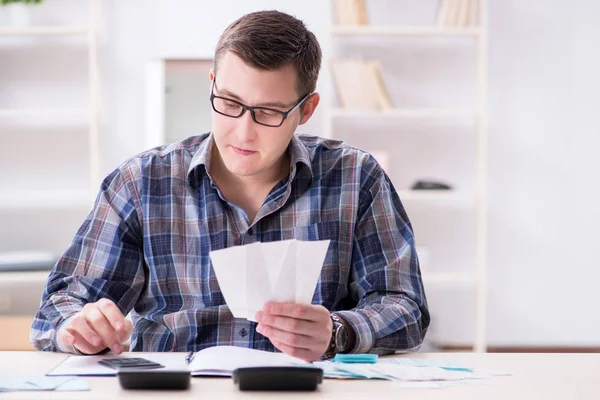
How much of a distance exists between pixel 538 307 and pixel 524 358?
9.10 ft

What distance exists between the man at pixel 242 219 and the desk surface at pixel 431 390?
0.19 metres

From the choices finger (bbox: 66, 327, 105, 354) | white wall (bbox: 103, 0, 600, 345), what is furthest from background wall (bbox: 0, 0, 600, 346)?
finger (bbox: 66, 327, 105, 354)

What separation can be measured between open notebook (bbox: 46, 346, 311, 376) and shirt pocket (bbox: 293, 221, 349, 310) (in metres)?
0.31

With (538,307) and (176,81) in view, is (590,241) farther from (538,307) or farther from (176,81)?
(176,81)

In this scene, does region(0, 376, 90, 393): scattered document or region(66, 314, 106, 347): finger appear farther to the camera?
region(66, 314, 106, 347): finger

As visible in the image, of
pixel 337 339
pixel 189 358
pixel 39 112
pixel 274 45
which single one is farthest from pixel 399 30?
pixel 189 358

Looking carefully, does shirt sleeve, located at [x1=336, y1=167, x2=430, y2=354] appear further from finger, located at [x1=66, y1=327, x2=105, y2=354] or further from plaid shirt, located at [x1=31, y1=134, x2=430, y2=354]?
finger, located at [x1=66, y1=327, x2=105, y2=354]

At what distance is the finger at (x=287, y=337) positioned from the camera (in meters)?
1.17

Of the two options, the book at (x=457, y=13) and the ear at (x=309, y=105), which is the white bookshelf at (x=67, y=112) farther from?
the ear at (x=309, y=105)

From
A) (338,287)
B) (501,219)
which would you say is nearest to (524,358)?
(338,287)

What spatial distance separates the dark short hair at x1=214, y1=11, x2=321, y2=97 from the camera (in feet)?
4.85

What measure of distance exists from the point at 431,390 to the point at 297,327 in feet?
0.72

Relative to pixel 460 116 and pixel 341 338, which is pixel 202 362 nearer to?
pixel 341 338

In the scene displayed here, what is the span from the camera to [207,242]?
5.07ft
